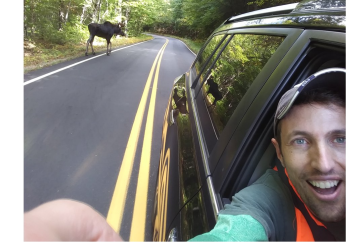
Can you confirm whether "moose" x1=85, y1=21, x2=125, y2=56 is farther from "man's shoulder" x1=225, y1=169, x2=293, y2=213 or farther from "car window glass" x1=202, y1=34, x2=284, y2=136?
"man's shoulder" x1=225, y1=169, x2=293, y2=213

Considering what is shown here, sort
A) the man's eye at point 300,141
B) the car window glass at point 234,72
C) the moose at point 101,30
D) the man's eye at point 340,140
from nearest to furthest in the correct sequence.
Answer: the man's eye at point 340,140, the man's eye at point 300,141, the car window glass at point 234,72, the moose at point 101,30

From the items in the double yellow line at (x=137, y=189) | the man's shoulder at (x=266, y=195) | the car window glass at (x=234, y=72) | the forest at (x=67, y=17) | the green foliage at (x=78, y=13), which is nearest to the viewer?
the man's shoulder at (x=266, y=195)

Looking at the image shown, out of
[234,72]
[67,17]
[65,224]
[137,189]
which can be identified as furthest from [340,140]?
[67,17]

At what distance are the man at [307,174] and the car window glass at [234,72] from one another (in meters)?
0.53

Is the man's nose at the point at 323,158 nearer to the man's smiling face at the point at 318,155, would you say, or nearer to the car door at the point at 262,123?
the man's smiling face at the point at 318,155

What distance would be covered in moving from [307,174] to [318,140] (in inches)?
5.7

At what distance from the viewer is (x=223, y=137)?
4.80ft

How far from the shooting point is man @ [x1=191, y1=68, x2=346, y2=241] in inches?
35.7

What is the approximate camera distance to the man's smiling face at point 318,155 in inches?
35.2

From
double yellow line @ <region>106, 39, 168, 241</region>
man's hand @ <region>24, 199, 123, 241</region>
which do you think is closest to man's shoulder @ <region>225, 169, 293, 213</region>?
man's hand @ <region>24, 199, 123, 241</region>

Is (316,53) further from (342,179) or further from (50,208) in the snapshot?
(50,208)

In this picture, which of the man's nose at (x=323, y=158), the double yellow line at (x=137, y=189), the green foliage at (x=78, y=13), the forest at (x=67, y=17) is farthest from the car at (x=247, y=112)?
the green foliage at (x=78, y=13)
